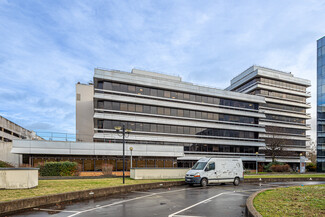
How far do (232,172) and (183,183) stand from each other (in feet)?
14.2

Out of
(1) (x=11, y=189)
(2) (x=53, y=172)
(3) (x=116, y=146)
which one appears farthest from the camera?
(3) (x=116, y=146)

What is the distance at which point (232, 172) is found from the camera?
74.0 feet

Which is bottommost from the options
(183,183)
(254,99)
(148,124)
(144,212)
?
(183,183)

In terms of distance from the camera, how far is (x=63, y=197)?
13344 millimetres

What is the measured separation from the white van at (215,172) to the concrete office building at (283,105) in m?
43.3

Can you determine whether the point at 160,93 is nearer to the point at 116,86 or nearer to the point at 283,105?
the point at 116,86

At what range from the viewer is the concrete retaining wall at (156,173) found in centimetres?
2452

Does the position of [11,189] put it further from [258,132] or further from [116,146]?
[258,132]

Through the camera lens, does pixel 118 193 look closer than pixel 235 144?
Yes

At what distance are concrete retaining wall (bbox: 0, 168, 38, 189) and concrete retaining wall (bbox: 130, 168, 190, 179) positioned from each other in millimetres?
10844

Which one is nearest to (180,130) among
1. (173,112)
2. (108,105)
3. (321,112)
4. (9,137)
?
(173,112)

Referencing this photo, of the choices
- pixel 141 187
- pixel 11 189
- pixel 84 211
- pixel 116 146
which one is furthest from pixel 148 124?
pixel 84 211

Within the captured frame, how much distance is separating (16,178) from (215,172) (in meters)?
14.4

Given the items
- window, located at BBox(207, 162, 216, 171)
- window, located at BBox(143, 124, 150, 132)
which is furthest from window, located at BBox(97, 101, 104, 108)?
window, located at BBox(207, 162, 216, 171)
